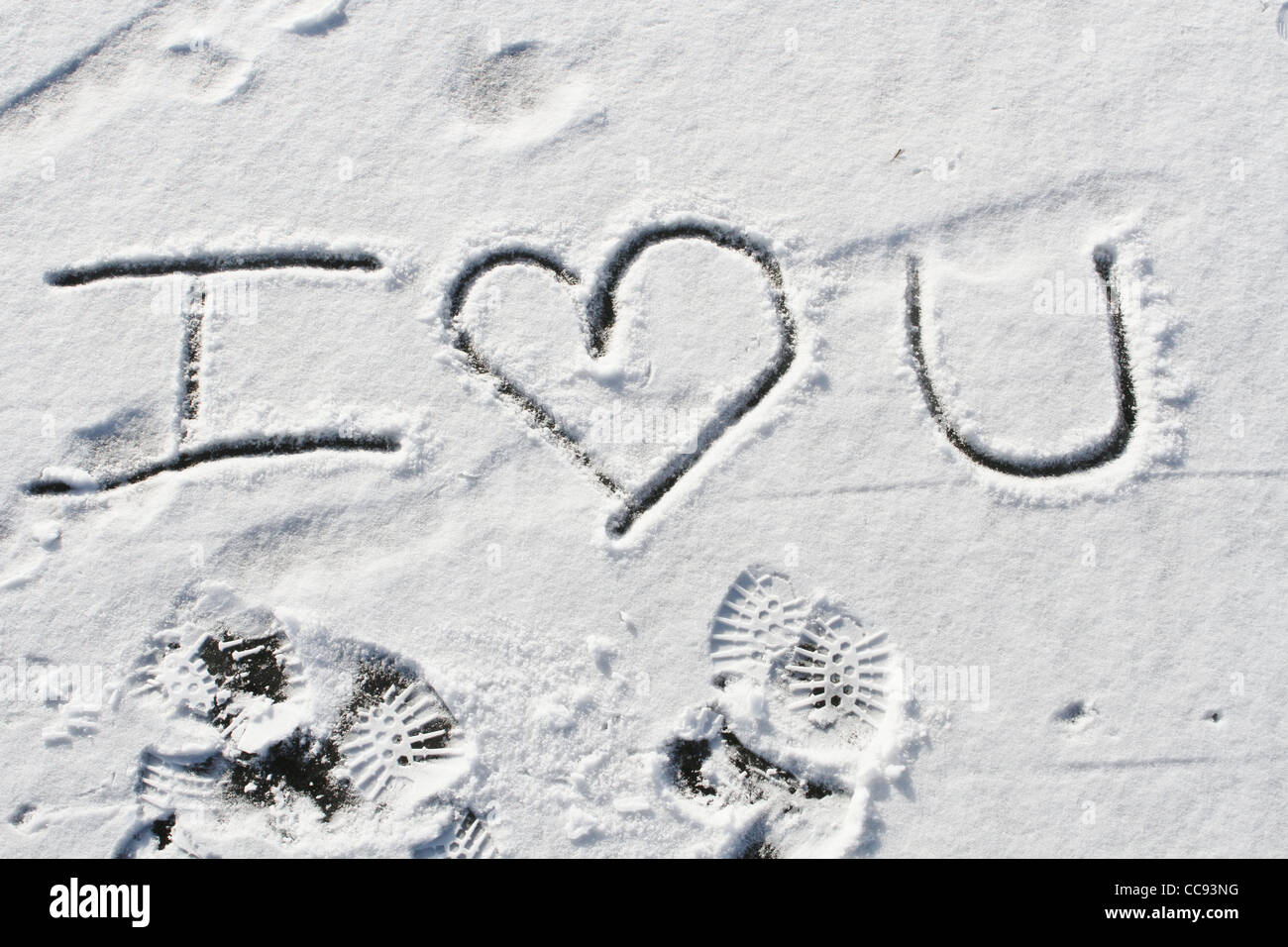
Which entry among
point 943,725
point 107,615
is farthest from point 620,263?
point 107,615

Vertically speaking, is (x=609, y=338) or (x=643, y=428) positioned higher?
(x=609, y=338)

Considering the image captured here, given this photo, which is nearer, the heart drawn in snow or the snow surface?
the snow surface

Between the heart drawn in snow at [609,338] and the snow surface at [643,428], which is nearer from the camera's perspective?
the snow surface at [643,428]
